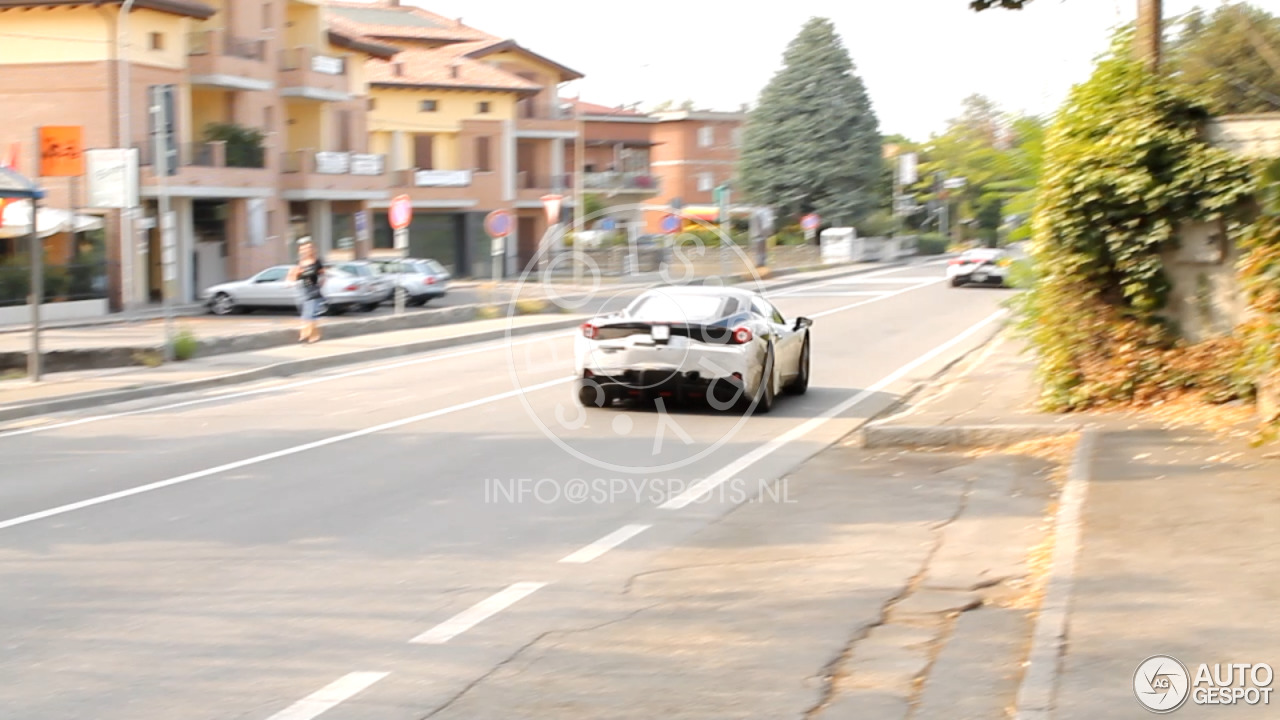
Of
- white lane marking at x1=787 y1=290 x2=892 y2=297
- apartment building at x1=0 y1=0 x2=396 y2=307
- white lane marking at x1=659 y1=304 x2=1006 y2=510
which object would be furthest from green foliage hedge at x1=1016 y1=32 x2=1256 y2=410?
white lane marking at x1=787 y1=290 x2=892 y2=297

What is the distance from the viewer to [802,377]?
17.0m

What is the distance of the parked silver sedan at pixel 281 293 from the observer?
36.7 meters

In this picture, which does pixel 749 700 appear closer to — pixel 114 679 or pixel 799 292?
pixel 114 679

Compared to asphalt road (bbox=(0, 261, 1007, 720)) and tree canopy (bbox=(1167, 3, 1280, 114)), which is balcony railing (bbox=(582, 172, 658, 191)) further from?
asphalt road (bbox=(0, 261, 1007, 720))

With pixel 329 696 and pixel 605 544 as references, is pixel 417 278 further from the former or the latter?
pixel 329 696

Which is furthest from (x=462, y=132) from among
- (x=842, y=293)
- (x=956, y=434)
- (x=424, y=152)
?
(x=956, y=434)

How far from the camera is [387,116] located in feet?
207

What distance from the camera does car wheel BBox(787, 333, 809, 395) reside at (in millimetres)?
16891

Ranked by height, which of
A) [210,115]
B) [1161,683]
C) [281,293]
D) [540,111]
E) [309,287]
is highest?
[540,111]

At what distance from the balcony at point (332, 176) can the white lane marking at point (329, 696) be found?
42762 mm

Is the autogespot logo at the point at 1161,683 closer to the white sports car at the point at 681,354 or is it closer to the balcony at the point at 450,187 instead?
the white sports car at the point at 681,354

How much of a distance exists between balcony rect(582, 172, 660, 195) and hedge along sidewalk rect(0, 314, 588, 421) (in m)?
45.4

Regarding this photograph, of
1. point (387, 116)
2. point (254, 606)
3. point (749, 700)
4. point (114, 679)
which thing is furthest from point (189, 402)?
point (387, 116)

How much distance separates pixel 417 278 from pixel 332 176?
30.5 ft
